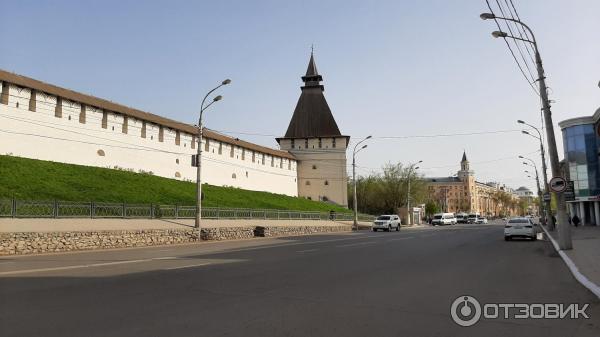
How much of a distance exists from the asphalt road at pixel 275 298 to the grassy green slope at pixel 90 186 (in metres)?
18.9

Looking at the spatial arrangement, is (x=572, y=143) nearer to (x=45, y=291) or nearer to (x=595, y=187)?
(x=595, y=187)

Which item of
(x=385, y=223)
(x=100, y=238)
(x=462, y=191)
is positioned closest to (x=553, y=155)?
(x=100, y=238)

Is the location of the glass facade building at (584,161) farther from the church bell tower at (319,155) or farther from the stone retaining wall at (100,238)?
the stone retaining wall at (100,238)

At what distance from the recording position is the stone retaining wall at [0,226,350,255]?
61.5 ft

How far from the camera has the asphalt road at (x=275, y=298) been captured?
237 inches

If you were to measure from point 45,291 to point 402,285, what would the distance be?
685cm

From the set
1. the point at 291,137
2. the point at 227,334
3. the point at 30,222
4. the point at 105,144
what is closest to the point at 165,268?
the point at 227,334

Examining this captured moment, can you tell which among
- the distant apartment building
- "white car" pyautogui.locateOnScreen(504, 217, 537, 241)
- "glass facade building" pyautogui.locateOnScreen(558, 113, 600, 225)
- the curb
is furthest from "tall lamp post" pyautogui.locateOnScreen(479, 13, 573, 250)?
the distant apartment building

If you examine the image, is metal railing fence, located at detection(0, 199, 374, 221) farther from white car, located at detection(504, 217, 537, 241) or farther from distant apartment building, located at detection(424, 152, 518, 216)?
distant apartment building, located at detection(424, 152, 518, 216)

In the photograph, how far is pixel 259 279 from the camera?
34.3 feet

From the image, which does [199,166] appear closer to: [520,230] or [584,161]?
[520,230]

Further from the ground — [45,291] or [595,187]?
[595,187]

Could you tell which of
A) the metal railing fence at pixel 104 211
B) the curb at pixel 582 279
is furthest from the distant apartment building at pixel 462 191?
the curb at pixel 582 279

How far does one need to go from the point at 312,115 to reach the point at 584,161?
44144 millimetres
